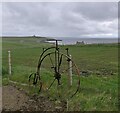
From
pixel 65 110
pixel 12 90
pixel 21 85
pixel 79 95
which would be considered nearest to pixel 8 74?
pixel 21 85

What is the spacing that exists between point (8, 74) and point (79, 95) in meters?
5.04

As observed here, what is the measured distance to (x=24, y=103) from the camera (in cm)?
787

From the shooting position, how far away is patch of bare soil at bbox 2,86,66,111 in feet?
24.2

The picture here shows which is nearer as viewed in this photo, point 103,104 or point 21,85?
point 103,104

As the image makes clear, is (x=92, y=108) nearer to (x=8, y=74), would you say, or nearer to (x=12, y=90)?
(x=12, y=90)

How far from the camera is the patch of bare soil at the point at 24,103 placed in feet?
24.2

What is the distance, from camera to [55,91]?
29.2ft

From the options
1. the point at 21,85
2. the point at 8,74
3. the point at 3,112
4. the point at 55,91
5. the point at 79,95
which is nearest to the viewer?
the point at 3,112

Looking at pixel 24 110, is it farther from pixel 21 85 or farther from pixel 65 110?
pixel 21 85

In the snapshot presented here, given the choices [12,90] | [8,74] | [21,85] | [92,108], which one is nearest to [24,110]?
[92,108]

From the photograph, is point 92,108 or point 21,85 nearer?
point 92,108

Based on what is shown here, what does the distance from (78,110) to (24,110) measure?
1.32 m

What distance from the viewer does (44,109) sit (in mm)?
7316

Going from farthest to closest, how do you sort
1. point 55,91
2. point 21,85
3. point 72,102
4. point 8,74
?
1. point 8,74
2. point 21,85
3. point 55,91
4. point 72,102
